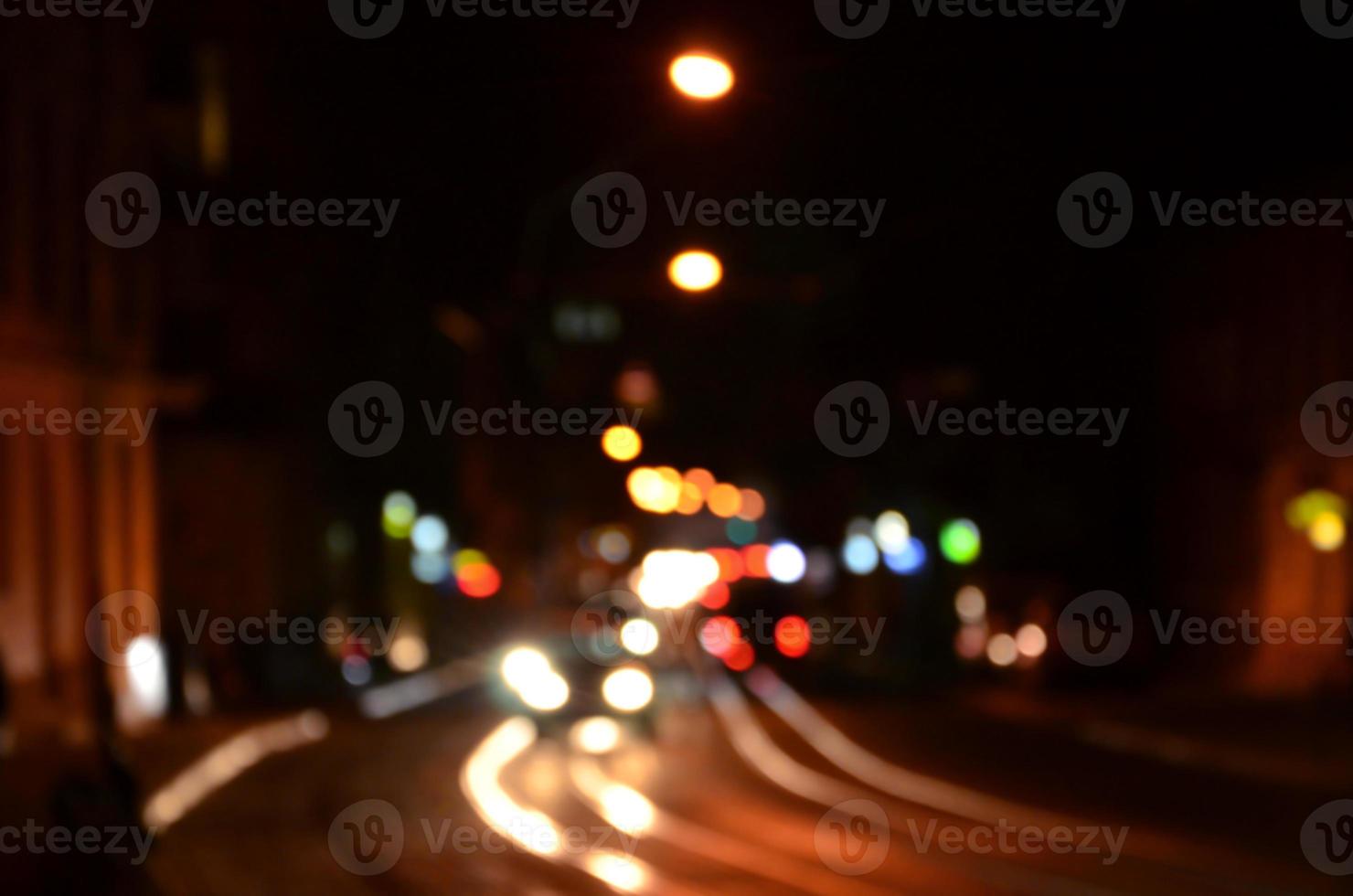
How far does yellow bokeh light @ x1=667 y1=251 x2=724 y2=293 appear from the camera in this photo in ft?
57.9

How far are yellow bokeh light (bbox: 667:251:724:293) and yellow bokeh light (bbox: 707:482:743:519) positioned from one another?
148 ft

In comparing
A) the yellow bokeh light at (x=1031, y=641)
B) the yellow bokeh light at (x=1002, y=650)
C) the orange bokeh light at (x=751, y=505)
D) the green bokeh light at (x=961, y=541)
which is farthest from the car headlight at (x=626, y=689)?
the orange bokeh light at (x=751, y=505)

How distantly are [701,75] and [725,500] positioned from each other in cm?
5346

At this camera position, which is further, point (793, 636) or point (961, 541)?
point (793, 636)

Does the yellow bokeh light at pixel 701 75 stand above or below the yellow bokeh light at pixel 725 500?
below

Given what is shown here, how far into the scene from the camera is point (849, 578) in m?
41.1

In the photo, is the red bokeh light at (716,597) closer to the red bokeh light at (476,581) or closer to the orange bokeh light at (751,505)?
the red bokeh light at (476,581)

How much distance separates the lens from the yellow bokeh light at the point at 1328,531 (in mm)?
27125

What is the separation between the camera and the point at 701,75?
1179 cm

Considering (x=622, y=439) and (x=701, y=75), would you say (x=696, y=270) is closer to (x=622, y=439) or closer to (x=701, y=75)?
(x=701, y=75)

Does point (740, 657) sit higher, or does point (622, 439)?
point (622, 439)

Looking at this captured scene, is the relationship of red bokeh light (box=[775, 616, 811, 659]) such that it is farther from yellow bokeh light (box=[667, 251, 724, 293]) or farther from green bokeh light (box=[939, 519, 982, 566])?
yellow bokeh light (box=[667, 251, 724, 293])

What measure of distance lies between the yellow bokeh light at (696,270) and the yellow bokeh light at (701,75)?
5.48 meters

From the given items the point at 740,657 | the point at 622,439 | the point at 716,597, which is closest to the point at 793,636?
the point at 740,657
